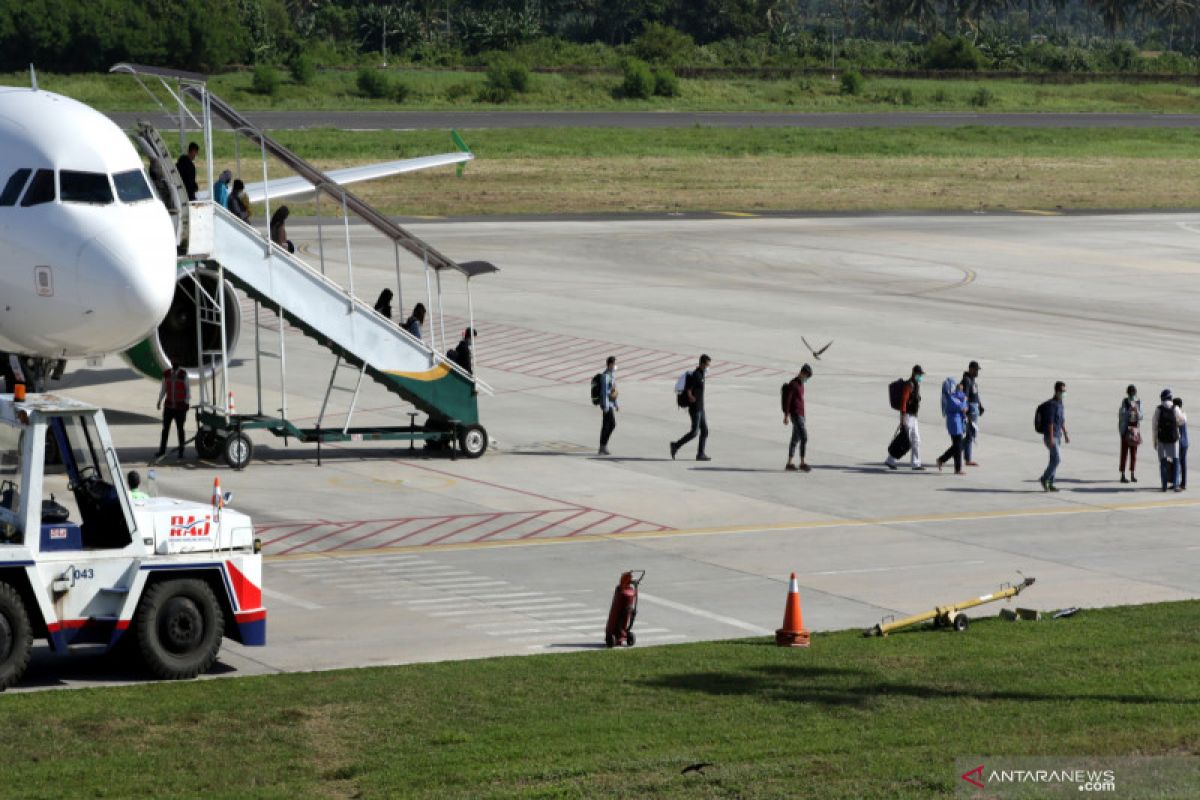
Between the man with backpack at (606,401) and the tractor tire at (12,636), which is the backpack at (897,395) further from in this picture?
the tractor tire at (12,636)

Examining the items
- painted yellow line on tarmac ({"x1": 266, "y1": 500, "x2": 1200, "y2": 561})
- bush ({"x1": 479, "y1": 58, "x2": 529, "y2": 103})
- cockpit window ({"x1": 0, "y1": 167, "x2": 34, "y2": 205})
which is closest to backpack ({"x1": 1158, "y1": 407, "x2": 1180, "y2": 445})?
painted yellow line on tarmac ({"x1": 266, "y1": 500, "x2": 1200, "y2": 561})

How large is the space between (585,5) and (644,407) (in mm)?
157134

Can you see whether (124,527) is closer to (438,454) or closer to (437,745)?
(437,745)

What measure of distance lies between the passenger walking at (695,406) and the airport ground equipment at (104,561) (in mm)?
16512

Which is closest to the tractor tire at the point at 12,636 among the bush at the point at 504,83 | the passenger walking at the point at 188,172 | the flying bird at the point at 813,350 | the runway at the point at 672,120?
the passenger walking at the point at 188,172

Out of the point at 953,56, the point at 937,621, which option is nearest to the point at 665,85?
the point at 953,56

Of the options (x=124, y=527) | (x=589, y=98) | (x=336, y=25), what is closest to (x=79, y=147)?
(x=124, y=527)

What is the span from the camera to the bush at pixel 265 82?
128500 mm

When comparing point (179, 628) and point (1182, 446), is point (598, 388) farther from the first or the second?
point (179, 628)

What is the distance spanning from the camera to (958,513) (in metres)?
31.5

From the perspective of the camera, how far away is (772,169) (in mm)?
103812

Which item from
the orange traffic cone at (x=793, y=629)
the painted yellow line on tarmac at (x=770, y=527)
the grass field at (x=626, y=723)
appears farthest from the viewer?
the painted yellow line on tarmac at (x=770, y=527)

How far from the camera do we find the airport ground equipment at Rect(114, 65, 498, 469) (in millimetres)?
33750

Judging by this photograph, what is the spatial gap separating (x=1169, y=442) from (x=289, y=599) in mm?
17722
